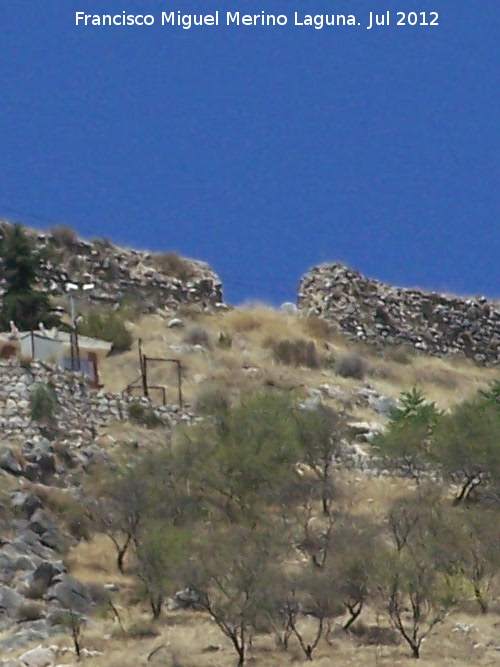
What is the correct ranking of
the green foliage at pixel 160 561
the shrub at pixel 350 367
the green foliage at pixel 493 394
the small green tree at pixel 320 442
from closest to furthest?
the green foliage at pixel 160 561, the small green tree at pixel 320 442, the green foliage at pixel 493 394, the shrub at pixel 350 367

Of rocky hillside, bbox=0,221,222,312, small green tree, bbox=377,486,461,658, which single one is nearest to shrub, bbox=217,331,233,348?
rocky hillside, bbox=0,221,222,312

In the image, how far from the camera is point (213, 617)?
22.7 m

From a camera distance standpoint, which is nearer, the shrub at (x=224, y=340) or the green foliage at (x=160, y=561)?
the green foliage at (x=160, y=561)

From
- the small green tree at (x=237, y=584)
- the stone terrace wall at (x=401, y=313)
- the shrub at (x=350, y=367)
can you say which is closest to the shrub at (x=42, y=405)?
the small green tree at (x=237, y=584)

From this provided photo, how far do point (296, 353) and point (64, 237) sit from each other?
950 centimetres

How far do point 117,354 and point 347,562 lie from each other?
49.4 feet

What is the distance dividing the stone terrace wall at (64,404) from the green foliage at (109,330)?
6.13 meters

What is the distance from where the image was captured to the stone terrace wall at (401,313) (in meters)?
46.7

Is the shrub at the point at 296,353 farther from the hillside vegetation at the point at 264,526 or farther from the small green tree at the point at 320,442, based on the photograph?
the small green tree at the point at 320,442

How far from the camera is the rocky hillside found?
1761 inches

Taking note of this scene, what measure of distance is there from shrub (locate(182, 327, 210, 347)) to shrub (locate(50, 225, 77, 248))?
23.3ft

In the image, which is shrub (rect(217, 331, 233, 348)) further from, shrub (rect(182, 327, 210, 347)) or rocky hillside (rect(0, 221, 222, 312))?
rocky hillside (rect(0, 221, 222, 312))

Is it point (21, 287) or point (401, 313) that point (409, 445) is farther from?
point (401, 313)

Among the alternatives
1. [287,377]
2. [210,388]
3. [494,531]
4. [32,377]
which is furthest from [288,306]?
[494,531]
